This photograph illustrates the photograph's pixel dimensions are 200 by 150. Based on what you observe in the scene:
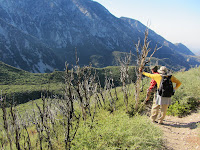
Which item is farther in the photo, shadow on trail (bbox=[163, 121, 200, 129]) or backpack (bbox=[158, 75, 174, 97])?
shadow on trail (bbox=[163, 121, 200, 129])

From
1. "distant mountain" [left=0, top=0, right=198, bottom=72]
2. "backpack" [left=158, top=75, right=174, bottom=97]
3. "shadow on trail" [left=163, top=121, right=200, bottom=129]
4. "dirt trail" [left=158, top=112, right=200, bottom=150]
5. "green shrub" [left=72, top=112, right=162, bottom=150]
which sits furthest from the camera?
"distant mountain" [left=0, top=0, right=198, bottom=72]

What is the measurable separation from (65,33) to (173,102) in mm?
192425

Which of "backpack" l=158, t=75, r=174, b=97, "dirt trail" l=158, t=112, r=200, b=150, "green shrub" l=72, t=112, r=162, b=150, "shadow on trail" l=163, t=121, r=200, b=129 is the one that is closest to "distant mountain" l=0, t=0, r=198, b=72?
"shadow on trail" l=163, t=121, r=200, b=129

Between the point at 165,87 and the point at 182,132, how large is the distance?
65.6 inches

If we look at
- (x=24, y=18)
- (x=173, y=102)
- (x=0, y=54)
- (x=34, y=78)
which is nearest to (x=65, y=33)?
(x=24, y=18)

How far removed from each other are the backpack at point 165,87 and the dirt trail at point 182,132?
1.30 metres

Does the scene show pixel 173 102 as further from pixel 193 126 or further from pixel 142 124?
pixel 142 124

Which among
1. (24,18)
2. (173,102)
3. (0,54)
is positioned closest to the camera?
(173,102)

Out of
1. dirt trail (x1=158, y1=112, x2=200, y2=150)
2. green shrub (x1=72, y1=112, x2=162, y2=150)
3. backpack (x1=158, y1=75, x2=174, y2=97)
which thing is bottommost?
dirt trail (x1=158, y1=112, x2=200, y2=150)

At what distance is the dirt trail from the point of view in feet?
13.9

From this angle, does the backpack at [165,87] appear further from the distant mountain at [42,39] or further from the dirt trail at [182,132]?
the distant mountain at [42,39]

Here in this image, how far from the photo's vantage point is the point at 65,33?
186m

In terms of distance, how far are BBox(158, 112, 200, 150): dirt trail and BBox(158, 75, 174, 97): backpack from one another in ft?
4.27

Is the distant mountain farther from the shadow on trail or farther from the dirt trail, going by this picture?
the dirt trail
